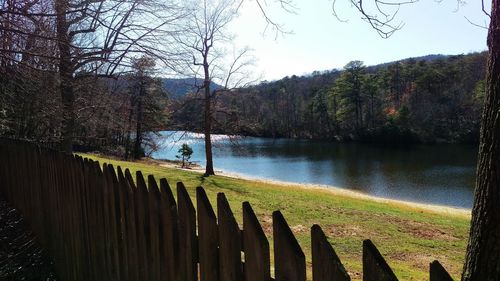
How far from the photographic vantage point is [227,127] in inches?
1107

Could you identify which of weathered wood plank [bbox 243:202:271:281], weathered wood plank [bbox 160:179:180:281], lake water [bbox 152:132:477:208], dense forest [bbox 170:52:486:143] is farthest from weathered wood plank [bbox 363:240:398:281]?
dense forest [bbox 170:52:486:143]

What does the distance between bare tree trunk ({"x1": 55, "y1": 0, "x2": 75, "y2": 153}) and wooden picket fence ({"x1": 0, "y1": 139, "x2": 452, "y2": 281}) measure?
157cm

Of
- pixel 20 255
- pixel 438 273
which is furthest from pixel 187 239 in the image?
pixel 20 255

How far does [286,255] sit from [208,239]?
0.59 metres

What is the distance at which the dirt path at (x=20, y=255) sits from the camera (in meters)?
4.73

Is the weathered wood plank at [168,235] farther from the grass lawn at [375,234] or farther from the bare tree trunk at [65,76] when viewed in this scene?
the grass lawn at [375,234]

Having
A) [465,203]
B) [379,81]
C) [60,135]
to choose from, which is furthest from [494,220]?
[379,81]

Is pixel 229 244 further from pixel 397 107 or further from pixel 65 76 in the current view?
pixel 397 107

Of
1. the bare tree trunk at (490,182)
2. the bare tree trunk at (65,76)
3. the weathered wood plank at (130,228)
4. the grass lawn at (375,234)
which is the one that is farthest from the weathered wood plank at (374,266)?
the grass lawn at (375,234)

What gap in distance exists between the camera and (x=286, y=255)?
59.1 inches

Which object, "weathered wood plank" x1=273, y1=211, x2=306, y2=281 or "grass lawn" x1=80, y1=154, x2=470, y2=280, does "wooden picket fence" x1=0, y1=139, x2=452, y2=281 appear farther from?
"grass lawn" x1=80, y1=154, x2=470, y2=280

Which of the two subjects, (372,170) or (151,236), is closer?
(151,236)

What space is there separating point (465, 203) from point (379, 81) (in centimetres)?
6512

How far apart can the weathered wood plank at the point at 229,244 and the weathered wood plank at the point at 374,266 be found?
2.13 feet
